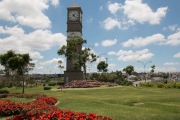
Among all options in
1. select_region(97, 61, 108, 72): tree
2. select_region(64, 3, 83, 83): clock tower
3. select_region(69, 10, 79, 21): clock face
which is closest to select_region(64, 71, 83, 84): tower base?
select_region(64, 3, 83, 83): clock tower

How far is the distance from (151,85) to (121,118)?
28006mm

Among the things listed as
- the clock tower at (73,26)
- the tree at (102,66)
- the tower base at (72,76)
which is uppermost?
the clock tower at (73,26)

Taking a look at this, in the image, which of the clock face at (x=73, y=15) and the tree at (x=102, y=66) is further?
the tree at (x=102, y=66)

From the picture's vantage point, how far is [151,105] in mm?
12383

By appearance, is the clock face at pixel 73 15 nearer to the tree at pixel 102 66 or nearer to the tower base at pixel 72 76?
the tower base at pixel 72 76

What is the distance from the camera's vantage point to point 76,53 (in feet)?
150

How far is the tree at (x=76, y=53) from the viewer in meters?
43.2

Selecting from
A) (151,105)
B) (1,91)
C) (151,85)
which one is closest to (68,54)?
(151,85)

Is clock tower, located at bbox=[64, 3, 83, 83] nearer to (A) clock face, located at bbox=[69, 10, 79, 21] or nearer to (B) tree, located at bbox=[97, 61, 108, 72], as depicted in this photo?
(A) clock face, located at bbox=[69, 10, 79, 21]

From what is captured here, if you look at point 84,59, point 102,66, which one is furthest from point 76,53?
point 102,66

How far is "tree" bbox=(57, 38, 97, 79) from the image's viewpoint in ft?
142

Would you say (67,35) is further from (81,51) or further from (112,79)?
(112,79)

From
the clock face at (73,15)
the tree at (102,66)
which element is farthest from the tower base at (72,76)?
the tree at (102,66)

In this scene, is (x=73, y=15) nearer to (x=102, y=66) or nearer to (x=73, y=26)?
(x=73, y=26)
